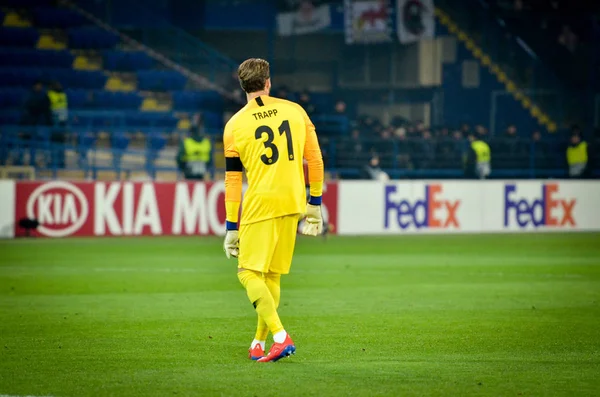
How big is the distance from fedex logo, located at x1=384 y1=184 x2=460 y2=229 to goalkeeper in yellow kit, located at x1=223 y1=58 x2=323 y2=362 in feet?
55.3

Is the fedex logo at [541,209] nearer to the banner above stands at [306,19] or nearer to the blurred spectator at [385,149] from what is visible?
the blurred spectator at [385,149]

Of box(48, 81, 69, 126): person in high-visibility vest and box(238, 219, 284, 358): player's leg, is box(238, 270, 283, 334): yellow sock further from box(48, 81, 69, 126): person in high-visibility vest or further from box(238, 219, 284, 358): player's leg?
box(48, 81, 69, 126): person in high-visibility vest

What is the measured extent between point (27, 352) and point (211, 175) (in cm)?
1930

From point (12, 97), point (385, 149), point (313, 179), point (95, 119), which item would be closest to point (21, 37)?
point (12, 97)

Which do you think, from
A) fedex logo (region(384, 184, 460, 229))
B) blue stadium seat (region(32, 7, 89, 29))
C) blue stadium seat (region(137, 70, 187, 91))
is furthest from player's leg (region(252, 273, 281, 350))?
blue stadium seat (region(32, 7, 89, 29))

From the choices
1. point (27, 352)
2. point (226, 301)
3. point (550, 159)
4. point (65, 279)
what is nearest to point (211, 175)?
point (550, 159)

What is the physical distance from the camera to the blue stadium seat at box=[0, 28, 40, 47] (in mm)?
32812

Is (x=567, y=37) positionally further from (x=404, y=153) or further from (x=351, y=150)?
(x=351, y=150)

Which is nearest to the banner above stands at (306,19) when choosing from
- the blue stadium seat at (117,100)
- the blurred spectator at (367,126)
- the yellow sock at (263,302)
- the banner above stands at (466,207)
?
the blurred spectator at (367,126)

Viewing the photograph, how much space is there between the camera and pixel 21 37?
1294 inches

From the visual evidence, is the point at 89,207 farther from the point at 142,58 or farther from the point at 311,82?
the point at 311,82

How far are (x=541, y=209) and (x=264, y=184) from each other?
62.2 feet

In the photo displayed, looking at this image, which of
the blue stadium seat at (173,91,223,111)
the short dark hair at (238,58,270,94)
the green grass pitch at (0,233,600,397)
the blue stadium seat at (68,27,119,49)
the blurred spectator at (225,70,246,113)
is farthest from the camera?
the blue stadium seat at (68,27,119,49)

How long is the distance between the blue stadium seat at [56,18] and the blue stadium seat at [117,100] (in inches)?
132
